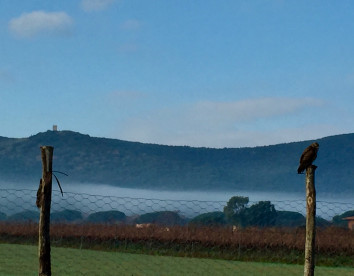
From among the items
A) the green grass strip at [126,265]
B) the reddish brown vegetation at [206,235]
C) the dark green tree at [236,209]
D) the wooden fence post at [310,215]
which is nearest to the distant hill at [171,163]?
the dark green tree at [236,209]

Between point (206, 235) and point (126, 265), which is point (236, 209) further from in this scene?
point (126, 265)

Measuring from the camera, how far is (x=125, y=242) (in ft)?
74.2

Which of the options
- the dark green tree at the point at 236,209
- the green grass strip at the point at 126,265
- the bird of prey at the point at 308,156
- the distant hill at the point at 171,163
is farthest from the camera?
the distant hill at the point at 171,163

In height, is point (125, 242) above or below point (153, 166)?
below

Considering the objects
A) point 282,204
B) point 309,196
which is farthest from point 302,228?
point 309,196

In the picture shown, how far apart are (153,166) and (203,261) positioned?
107291mm

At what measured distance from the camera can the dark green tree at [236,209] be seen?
41562mm

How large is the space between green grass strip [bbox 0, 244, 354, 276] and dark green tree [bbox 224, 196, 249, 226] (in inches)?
820

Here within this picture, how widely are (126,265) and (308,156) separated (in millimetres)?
8710

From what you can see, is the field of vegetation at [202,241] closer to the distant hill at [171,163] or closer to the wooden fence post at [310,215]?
the wooden fence post at [310,215]

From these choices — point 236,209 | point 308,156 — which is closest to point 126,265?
point 308,156

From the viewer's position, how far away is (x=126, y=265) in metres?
18.6

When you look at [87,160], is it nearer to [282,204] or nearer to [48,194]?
[282,204]

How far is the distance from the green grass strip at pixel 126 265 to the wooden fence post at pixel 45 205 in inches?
210
